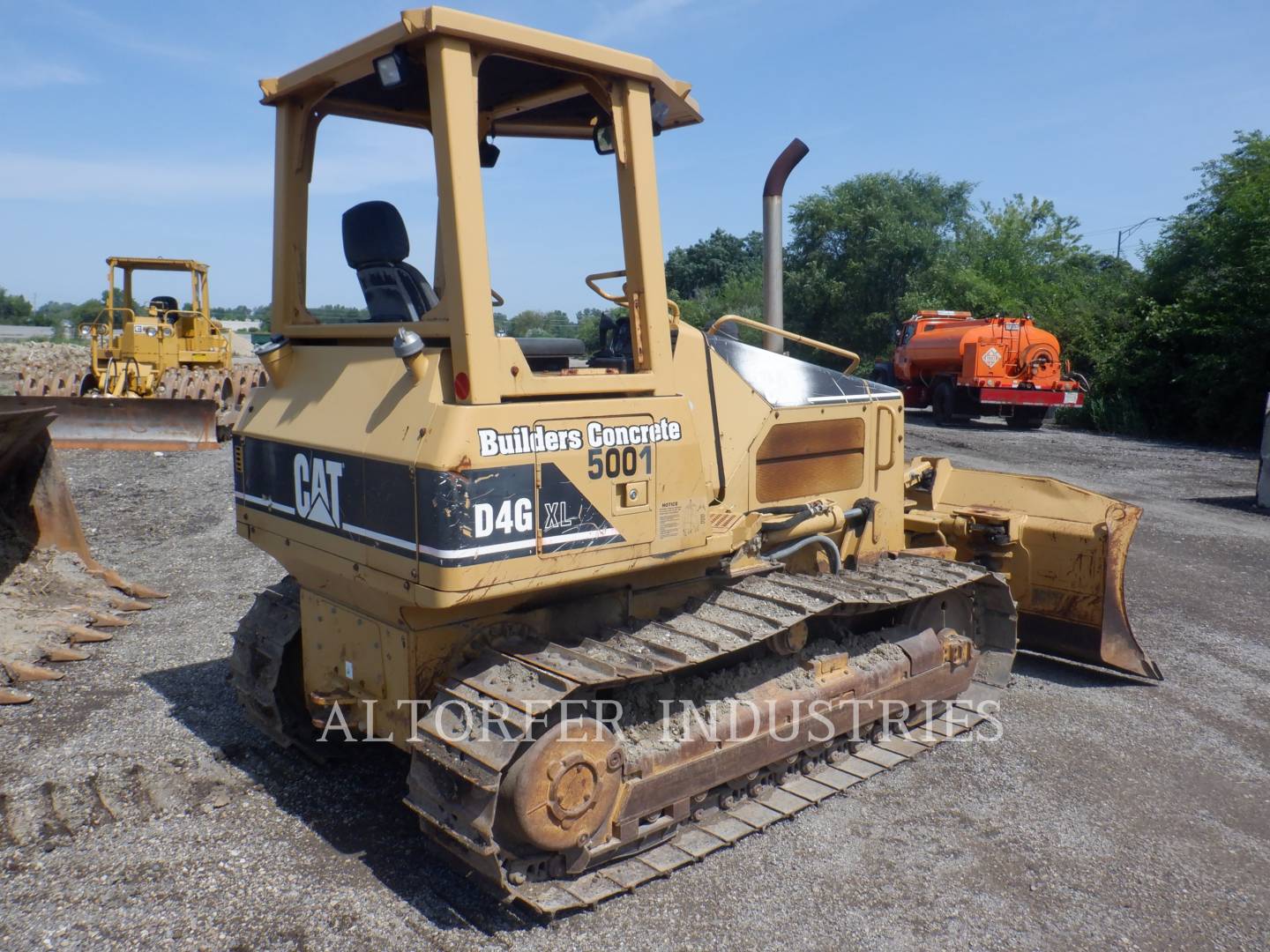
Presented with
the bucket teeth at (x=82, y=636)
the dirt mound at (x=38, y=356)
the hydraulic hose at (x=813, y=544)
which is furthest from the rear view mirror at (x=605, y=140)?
the dirt mound at (x=38, y=356)

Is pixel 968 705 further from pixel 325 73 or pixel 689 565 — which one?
pixel 325 73

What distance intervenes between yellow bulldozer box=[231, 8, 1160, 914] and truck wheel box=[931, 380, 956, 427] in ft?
54.8

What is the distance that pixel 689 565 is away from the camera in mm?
4027

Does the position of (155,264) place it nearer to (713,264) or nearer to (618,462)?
(618,462)

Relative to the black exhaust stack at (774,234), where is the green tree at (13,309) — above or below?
above

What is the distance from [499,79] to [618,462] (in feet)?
5.14

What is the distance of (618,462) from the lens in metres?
3.49

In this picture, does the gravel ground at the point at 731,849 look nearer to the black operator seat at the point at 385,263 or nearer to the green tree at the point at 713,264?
the black operator seat at the point at 385,263

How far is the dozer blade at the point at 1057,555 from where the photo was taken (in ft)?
18.4

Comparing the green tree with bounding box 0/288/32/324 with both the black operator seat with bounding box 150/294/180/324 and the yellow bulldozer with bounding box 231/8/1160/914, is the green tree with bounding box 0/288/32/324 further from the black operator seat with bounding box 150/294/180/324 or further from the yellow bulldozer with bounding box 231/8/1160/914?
the yellow bulldozer with bounding box 231/8/1160/914

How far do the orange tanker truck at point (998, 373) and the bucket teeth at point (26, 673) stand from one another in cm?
1722

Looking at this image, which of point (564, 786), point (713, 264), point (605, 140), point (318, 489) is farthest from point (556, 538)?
point (713, 264)

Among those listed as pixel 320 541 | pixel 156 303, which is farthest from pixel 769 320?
pixel 156 303

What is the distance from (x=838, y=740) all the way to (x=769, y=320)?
6.43 feet
